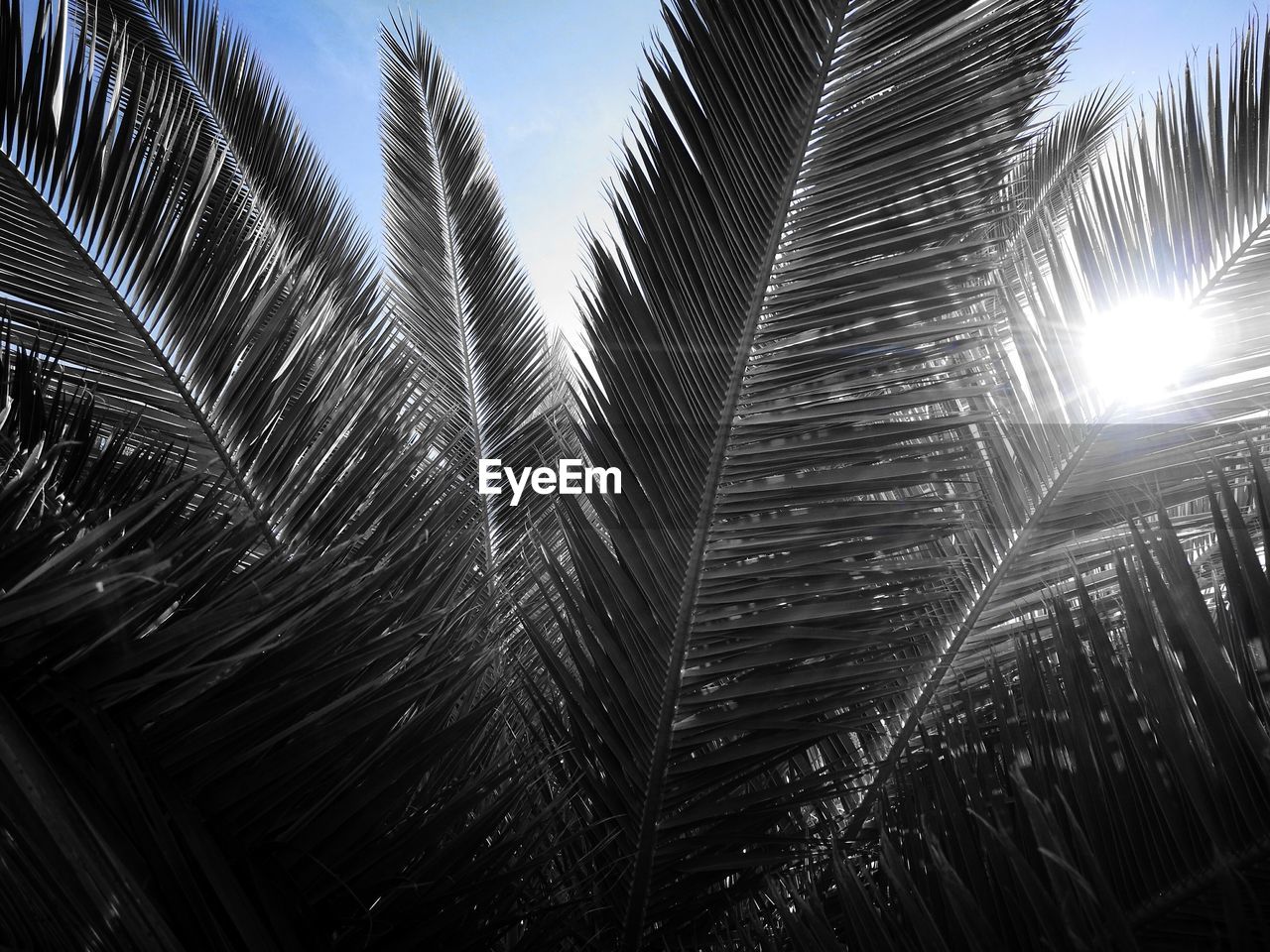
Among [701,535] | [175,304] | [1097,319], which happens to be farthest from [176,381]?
[1097,319]

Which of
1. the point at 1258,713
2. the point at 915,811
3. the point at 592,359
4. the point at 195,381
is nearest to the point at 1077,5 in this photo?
the point at 592,359

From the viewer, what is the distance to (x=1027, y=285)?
1881 millimetres

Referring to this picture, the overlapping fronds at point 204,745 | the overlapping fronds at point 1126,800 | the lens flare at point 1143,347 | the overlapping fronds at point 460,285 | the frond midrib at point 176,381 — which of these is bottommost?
the overlapping fronds at point 1126,800

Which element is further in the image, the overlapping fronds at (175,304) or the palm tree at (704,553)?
the overlapping fronds at (175,304)

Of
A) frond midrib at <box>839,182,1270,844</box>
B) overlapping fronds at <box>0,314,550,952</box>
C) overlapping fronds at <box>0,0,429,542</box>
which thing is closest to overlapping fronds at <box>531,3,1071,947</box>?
frond midrib at <box>839,182,1270,844</box>

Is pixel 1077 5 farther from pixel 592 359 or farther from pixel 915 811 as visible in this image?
pixel 915 811

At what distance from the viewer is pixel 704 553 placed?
5.31 ft

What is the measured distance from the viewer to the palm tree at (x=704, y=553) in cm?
97

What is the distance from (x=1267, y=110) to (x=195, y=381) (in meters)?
2.39

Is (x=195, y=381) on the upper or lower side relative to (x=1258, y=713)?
upper

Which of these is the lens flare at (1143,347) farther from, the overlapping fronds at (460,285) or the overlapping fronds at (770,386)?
the overlapping fronds at (460,285)

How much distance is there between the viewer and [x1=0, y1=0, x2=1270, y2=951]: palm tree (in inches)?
38.1

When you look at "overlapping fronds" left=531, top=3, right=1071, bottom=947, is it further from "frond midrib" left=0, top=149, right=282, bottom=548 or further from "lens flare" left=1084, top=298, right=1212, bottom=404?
"frond midrib" left=0, top=149, right=282, bottom=548

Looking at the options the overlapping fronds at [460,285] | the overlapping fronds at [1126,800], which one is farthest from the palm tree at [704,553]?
the overlapping fronds at [460,285]
